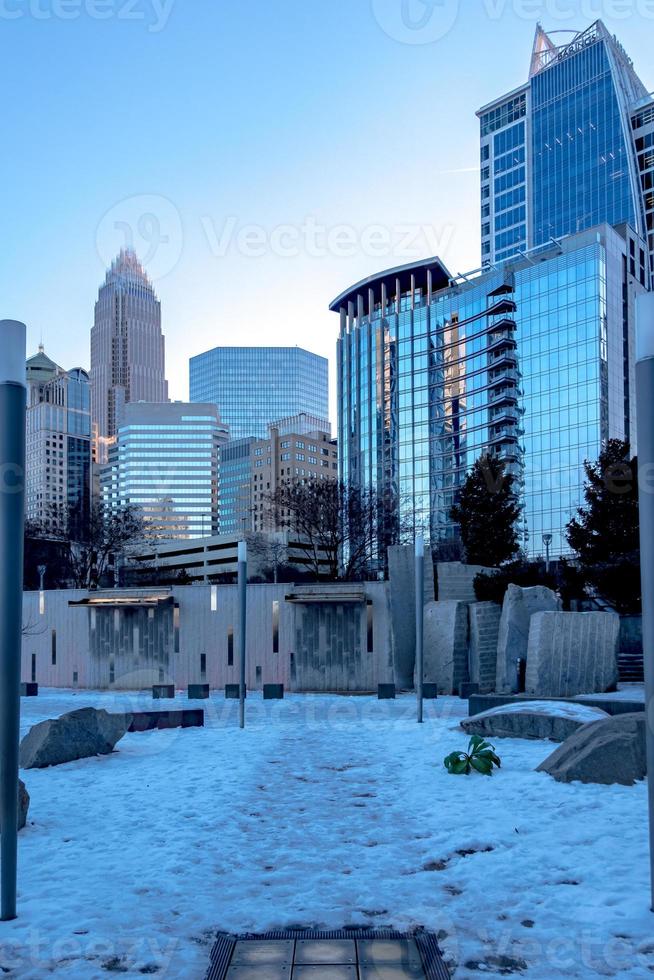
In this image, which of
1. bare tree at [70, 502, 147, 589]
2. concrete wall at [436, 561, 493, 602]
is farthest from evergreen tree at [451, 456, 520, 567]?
bare tree at [70, 502, 147, 589]

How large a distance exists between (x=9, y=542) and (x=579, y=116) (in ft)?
429

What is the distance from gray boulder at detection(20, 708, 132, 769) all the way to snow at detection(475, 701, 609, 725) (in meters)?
6.33

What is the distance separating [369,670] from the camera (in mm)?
27141

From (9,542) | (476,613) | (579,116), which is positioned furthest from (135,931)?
(579,116)

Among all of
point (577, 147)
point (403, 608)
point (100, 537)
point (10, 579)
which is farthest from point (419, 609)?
point (577, 147)

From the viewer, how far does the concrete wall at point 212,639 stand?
89.6 feet

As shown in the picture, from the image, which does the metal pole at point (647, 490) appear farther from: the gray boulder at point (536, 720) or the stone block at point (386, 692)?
the stone block at point (386, 692)

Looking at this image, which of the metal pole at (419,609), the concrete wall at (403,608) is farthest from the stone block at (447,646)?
the metal pole at (419,609)

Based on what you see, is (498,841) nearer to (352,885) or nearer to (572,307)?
(352,885)

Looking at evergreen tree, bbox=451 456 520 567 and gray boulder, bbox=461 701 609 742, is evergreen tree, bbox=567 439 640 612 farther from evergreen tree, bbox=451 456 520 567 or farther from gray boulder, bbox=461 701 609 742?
gray boulder, bbox=461 701 609 742

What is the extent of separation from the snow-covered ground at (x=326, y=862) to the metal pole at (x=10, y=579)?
0.55 metres

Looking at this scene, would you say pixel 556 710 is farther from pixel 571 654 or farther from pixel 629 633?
pixel 629 633

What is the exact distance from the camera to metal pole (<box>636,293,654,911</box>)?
5.44m

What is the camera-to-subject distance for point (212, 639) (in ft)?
94.3
